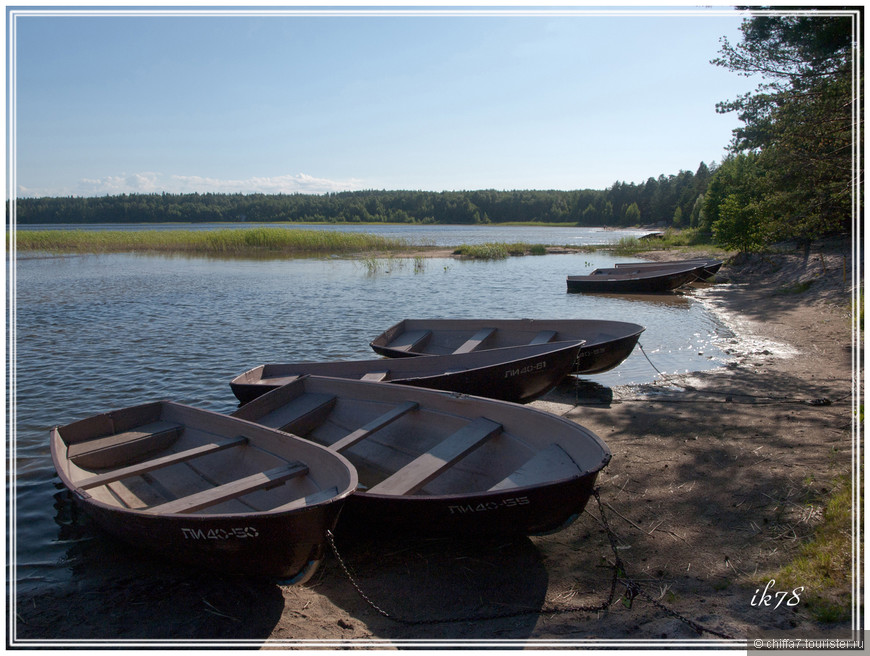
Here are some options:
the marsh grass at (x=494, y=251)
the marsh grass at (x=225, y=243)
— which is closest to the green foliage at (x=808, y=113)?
the marsh grass at (x=494, y=251)

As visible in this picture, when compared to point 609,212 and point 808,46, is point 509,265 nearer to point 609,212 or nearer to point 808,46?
point 808,46

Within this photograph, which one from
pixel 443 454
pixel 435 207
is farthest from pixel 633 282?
pixel 435 207

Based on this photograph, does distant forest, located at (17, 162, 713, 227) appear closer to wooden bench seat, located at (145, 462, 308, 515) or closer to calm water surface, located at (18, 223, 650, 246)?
calm water surface, located at (18, 223, 650, 246)

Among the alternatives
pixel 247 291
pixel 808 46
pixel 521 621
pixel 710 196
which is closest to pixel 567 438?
pixel 521 621

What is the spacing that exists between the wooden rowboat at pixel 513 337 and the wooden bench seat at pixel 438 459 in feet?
12.9

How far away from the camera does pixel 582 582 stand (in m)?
3.94

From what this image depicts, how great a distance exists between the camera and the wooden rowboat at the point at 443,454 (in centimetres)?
391

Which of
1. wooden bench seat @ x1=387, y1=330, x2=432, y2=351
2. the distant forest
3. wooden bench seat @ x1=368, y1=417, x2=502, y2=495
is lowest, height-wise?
wooden bench seat @ x1=368, y1=417, x2=502, y2=495

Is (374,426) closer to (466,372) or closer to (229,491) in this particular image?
(229,491)

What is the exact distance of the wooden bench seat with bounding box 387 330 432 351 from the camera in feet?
33.2

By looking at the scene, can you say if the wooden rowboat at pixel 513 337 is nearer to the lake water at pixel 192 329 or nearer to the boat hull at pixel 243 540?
the lake water at pixel 192 329

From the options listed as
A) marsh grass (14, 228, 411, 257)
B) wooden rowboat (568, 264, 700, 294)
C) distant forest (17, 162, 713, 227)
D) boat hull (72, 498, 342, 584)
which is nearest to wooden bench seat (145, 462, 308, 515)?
boat hull (72, 498, 342, 584)

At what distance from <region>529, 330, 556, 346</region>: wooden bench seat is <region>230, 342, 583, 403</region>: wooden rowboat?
1327mm

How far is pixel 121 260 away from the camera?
1359 inches
